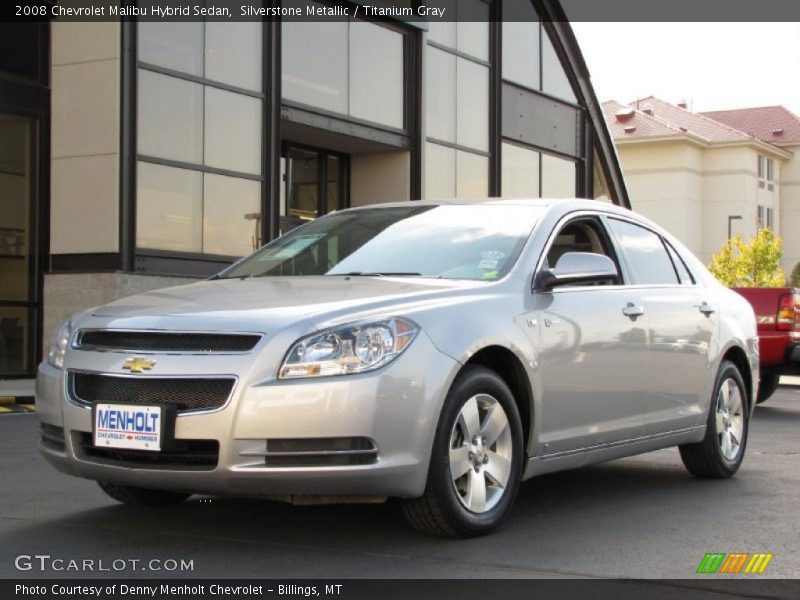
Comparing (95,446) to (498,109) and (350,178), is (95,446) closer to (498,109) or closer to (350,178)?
(350,178)

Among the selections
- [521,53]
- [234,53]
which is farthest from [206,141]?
[521,53]

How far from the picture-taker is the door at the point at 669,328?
6.64m

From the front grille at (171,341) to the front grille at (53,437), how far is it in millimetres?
383

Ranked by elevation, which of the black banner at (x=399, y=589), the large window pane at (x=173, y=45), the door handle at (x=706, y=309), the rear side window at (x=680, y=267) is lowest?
the black banner at (x=399, y=589)

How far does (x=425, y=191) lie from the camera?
76.6 ft

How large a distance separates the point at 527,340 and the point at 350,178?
18709 millimetres

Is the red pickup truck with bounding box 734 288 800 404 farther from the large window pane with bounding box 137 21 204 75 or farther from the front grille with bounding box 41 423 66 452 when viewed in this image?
the front grille with bounding box 41 423 66 452

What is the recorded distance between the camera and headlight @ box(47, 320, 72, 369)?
210 inches

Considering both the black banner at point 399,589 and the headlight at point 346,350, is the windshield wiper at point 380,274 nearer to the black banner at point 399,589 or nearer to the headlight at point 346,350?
the headlight at point 346,350

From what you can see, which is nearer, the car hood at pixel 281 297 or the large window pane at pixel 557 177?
the car hood at pixel 281 297

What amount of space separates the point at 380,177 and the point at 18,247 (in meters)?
8.04

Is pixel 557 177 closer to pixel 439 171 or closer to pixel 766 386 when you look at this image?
pixel 439 171

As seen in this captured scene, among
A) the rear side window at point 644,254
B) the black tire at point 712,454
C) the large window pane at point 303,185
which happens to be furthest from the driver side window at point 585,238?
the large window pane at point 303,185

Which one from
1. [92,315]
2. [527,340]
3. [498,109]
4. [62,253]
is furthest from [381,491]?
[498,109]
